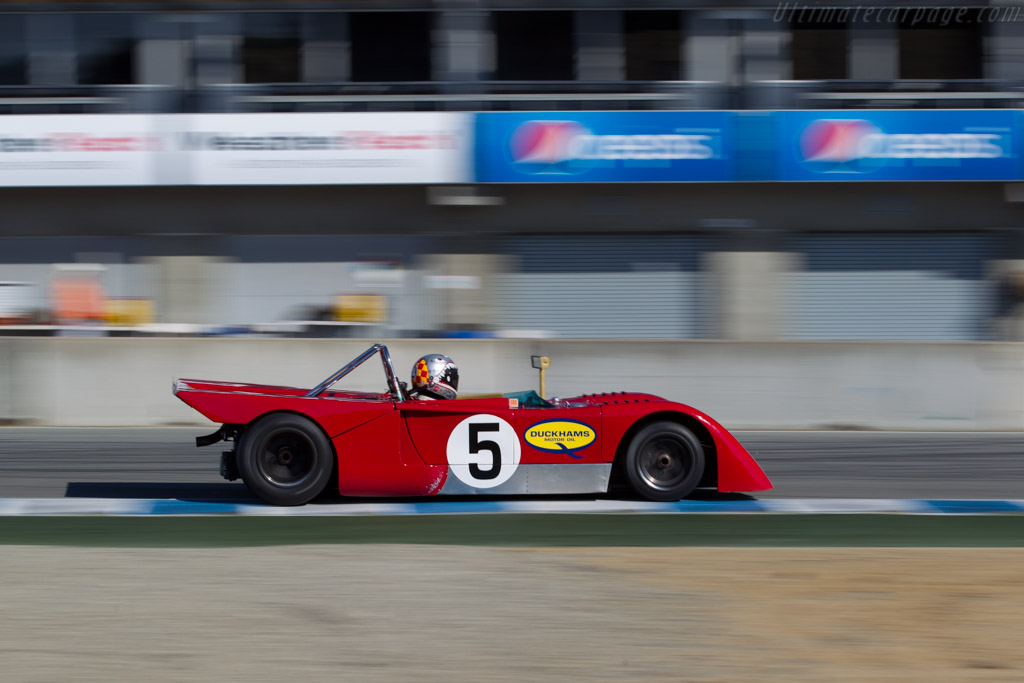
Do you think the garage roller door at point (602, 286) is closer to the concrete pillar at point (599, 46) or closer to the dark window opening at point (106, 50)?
the concrete pillar at point (599, 46)

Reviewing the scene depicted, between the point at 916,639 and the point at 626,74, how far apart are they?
13.7 metres

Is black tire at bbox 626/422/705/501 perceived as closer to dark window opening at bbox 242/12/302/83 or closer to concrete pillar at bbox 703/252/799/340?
concrete pillar at bbox 703/252/799/340

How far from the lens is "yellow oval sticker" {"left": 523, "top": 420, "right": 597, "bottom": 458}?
764cm

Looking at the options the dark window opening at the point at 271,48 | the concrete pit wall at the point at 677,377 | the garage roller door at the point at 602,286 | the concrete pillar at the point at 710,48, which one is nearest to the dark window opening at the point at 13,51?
the dark window opening at the point at 271,48

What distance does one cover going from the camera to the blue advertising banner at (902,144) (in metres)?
16.3

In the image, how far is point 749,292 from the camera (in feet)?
56.5

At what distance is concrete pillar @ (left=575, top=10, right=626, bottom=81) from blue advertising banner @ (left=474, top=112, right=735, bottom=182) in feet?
3.92

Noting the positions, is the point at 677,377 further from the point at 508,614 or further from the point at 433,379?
the point at 508,614

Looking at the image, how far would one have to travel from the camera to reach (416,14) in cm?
1731

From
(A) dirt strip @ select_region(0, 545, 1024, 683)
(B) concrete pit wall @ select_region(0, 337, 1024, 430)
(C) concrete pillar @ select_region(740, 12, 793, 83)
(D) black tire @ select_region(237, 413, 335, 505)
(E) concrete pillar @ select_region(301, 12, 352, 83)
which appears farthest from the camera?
(E) concrete pillar @ select_region(301, 12, 352, 83)

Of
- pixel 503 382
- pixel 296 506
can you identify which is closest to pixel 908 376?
pixel 503 382

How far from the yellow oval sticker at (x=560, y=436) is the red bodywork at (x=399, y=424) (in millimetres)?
23

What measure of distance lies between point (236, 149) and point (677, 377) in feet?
24.2

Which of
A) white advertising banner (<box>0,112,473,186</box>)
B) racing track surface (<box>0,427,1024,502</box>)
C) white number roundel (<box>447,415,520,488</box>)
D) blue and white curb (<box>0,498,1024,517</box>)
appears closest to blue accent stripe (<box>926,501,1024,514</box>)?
blue and white curb (<box>0,498,1024,517</box>)
